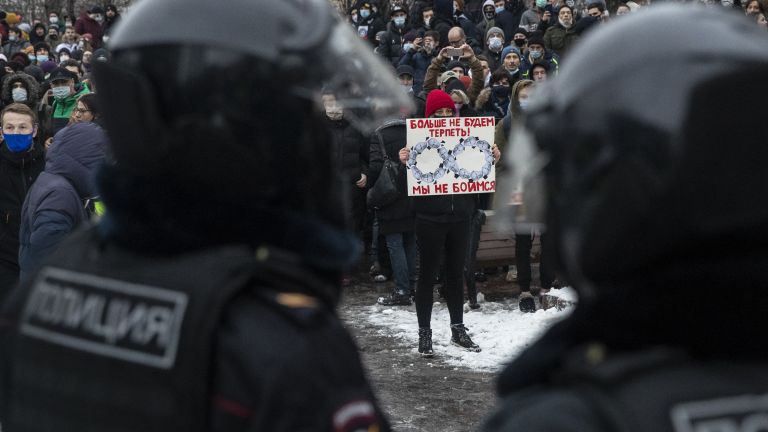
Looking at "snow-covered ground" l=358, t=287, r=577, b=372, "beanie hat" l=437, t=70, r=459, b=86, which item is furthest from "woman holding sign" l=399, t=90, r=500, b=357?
"beanie hat" l=437, t=70, r=459, b=86

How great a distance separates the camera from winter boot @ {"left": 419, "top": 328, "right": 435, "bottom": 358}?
7.26 meters

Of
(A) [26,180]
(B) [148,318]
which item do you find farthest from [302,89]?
(A) [26,180]

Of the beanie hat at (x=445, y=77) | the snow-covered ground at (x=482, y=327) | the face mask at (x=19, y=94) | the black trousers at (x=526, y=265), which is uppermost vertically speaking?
the beanie hat at (x=445, y=77)

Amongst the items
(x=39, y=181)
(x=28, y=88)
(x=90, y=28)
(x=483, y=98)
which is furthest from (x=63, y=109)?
(x=90, y=28)

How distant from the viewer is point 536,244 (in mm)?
9773

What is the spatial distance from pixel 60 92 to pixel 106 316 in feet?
33.3

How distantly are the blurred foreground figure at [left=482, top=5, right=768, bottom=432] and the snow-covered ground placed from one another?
18.5 feet

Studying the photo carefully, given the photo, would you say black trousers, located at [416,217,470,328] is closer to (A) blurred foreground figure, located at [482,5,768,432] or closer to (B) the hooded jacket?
(A) blurred foreground figure, located at [482,5,768,432]

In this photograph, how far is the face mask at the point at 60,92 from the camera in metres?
11.0

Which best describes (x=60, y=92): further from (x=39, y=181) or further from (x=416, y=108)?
(x=39, y=181)

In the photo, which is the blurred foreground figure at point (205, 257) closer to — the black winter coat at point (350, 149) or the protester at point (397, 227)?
the protester at point (397, 227)

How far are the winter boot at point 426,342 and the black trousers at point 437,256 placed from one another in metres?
0.04

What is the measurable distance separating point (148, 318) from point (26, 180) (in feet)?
17.2

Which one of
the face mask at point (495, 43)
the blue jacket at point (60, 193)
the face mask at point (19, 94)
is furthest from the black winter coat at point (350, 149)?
the face mask at point (495, 43)
